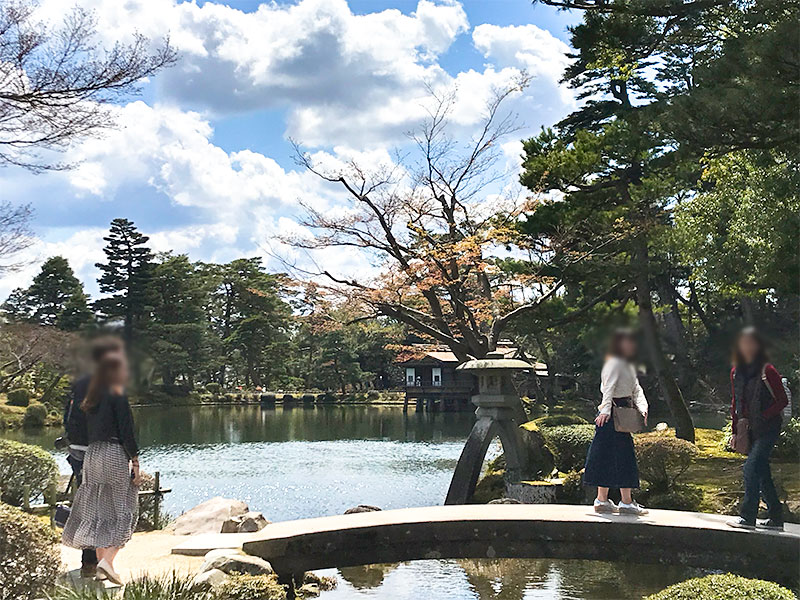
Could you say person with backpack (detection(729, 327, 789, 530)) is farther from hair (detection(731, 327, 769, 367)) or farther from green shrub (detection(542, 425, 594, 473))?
green shrub (detection(542, 425, 594, 473))

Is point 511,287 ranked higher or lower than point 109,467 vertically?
higher

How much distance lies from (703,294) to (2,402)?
2074 centimetres

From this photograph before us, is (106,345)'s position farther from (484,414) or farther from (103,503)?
(484,414)

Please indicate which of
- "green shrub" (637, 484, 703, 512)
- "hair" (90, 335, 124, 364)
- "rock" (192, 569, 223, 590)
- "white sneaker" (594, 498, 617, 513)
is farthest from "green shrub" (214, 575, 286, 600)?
"green shrub" (637, 484, 703, 512)

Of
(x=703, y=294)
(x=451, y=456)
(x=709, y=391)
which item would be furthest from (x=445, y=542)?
(x=451, y=456)

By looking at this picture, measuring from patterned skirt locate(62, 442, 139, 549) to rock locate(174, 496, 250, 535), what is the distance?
112 inches

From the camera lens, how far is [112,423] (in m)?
4.13

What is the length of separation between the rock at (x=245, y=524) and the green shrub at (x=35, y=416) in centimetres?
1916

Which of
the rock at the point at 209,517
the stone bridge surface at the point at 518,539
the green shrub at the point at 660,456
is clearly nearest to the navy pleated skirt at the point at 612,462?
the stone bridge surface at the point at 518,539

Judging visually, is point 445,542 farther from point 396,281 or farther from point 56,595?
point 396,281

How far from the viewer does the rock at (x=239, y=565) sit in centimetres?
500

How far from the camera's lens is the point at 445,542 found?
6.27 meters

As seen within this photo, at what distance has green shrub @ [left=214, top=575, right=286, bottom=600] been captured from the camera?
4.66 metres

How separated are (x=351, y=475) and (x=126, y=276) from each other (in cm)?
851
